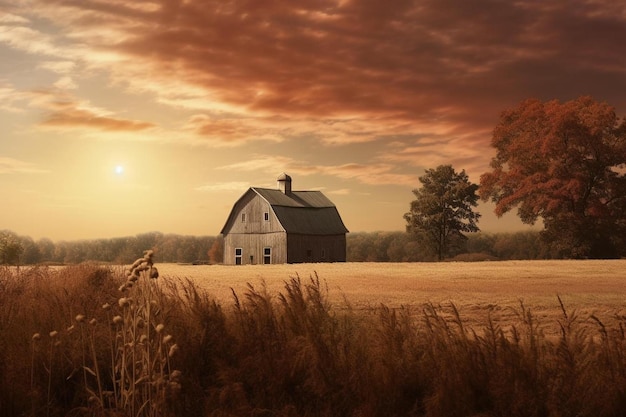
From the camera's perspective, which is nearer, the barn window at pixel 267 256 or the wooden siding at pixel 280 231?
the wooden siding at pixel 280 231

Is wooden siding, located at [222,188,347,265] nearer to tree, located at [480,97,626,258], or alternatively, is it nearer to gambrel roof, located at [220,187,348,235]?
gambrel roof, located at [220,187,348,235]

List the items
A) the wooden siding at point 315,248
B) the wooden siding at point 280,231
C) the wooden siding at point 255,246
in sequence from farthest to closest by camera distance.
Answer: the wooden siding at point 280,231 → the wooden siding at point 315,248 → the wooden siding at point 255,246

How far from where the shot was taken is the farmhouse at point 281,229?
5031 cm

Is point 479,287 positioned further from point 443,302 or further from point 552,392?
point 552,392

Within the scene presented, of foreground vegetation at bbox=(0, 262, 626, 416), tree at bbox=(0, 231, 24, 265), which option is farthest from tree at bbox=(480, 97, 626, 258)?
foreground vegetation at bbox=(0, 262, 626, 416)

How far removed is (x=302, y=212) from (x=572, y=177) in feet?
65.6

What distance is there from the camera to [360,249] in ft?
259

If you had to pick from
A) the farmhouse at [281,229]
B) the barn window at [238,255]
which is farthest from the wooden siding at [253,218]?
the barn window at [238,255]

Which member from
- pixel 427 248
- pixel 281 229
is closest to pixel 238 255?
pixel 281 229

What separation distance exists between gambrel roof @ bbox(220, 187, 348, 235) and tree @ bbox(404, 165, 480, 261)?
6.18 metres

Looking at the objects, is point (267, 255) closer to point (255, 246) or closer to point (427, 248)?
point (255, 246)

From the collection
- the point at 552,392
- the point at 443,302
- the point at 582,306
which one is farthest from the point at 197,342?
the point at 582,306

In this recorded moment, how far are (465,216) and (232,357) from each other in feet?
160

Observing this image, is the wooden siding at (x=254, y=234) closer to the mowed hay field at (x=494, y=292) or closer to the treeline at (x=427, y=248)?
the treeline at (x=427, y=248)
